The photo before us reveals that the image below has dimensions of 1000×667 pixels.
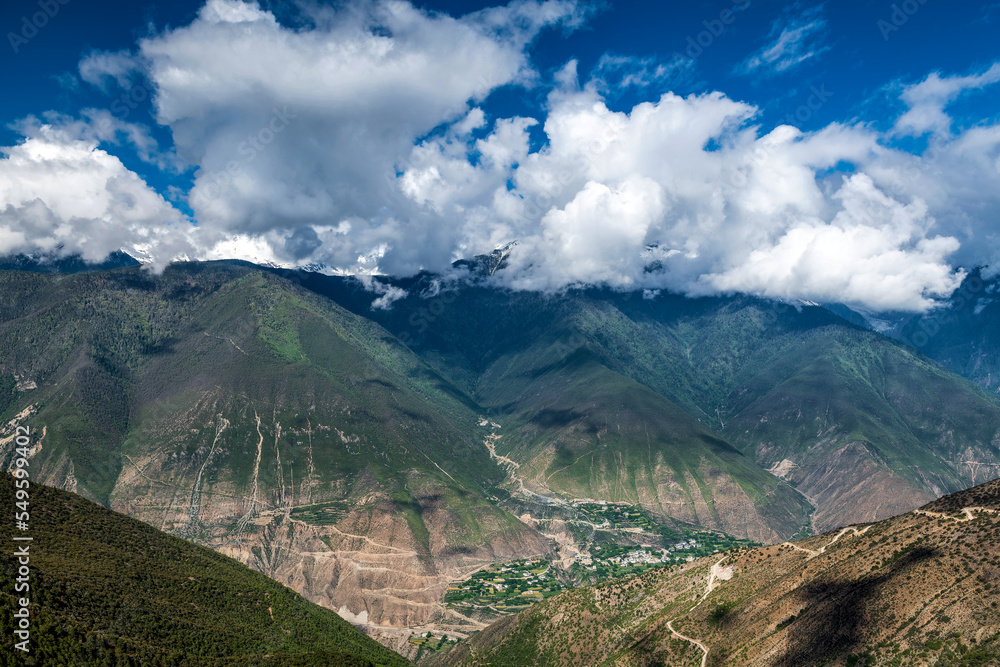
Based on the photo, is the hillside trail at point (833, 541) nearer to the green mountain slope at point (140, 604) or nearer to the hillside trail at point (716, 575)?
the hillside trail at point (716, 575)

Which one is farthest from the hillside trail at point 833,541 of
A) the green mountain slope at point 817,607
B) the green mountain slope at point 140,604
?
the green mountain slope at point 140,604

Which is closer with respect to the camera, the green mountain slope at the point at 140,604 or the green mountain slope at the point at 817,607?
the green mountain slope at the point at 140,604

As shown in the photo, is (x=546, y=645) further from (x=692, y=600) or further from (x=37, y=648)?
(x=37, y=648)

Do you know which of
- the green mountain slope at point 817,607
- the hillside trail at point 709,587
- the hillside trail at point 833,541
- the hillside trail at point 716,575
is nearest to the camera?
the green mountain slope at point 817,607

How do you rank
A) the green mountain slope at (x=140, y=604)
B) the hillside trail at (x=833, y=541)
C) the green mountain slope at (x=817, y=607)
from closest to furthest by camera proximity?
the green mountain slope at (x=140, y=604) → the green mountain slope at (x=817, y=607) → the hillside trail at (x=833, y=541)

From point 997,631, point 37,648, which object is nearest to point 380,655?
point 37,648

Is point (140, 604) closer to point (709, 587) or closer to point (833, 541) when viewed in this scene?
point (709, 587)
